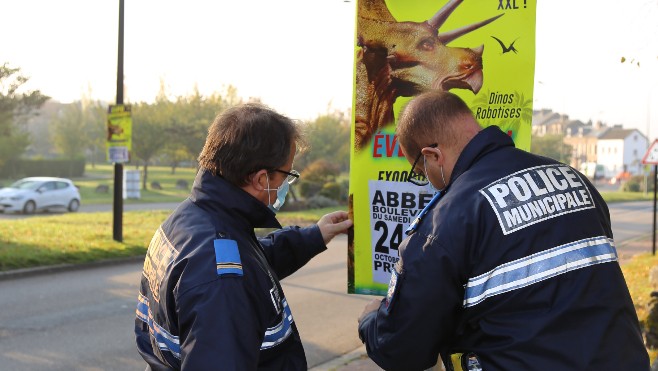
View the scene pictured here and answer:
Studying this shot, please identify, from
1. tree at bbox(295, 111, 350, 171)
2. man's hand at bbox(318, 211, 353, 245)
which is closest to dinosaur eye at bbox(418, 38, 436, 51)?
Result: man's hand at bbox(318, 211, 353, 245)

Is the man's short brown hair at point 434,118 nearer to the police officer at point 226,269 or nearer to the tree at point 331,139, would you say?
the police officer at point 226,269

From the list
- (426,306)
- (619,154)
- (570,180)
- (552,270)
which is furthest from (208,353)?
(619,154)

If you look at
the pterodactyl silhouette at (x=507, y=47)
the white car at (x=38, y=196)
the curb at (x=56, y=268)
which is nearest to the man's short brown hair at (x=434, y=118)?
the pterodactyl silhouette at (x=507, y=47)

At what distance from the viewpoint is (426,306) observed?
210 cm

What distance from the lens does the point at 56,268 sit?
11.7 meters

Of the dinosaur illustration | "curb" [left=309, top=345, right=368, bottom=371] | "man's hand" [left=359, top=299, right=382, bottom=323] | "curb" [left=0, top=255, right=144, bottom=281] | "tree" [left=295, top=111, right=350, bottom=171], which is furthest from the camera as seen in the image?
"tree" [left=295, top=111, right=350, bottom=171]

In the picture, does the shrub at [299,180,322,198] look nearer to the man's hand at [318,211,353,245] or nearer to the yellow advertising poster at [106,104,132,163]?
the yellow advertising poster at [106,104,132,163]

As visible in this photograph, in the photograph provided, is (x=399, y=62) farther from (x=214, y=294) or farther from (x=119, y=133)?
(x=119, y=133)

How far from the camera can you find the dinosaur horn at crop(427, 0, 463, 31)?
3418mm

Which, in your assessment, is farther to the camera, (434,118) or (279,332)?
(434,118)

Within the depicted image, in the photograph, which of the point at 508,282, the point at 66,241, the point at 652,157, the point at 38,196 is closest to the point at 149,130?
the point at 38,196

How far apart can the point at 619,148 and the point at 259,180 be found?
120 metres

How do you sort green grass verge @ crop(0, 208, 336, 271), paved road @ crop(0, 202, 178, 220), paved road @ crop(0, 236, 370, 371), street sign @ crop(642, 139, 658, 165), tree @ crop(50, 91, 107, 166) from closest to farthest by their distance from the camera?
paved road @ crop(0, 236, 370, 371)
green grass verge @ crop(0, 208, 336, 271)
street sign @ crop(642, 139, 658, 165)
paved road @ crop(0, 202, 178, 220)
tree @ crop(50, 91, 107, 166)

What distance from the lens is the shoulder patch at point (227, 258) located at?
1.95 m
